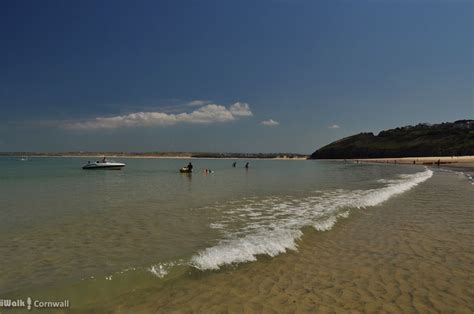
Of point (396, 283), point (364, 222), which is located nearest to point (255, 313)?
point (396, 283)

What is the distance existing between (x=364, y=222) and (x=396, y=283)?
6.60 meters

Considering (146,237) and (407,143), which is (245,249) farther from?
(407,143)

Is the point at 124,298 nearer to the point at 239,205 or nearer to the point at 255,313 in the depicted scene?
the point at 255,313

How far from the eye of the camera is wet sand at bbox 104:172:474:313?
5.89 metres

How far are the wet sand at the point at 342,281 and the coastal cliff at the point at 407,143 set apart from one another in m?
122

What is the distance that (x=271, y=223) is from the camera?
42.6 feet

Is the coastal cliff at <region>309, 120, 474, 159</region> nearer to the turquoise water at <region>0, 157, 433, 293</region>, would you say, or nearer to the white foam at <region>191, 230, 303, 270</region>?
the turquoise water at <region>0, 157, 433, 293</region>

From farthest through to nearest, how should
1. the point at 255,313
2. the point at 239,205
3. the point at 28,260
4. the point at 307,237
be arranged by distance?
1. the point at 239,205
2. the point at 307,237
3. the point at 28,260
4. the point at 255,313

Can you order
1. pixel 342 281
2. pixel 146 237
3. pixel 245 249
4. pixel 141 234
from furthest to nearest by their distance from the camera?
pixel 141 234 → pixel 146 237 → pixel 245 249 → pixel 342 281

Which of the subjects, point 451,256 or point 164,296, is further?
point 451,256

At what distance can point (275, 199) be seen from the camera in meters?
20.3

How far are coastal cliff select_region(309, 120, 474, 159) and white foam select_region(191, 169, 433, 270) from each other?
115 metres

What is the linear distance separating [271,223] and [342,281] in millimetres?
6012

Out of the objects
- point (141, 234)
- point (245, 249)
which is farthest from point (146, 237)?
point (245, 249)
